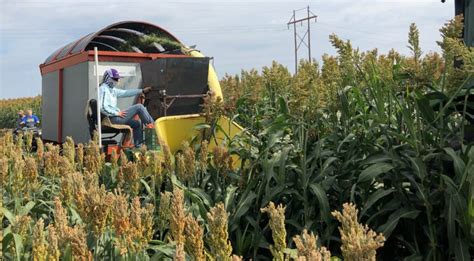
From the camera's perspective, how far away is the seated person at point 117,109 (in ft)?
22.1

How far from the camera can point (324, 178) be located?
9.57 feet

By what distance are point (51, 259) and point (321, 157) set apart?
195 cm

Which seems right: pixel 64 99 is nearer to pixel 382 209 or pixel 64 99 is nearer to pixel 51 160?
pixel 51 160

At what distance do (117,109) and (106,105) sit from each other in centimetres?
19

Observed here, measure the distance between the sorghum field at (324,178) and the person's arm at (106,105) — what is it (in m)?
3.10

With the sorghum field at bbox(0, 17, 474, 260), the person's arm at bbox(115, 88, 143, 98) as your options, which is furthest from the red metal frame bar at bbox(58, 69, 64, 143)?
the sorghum field at bbox(0, 17, 474, 260)

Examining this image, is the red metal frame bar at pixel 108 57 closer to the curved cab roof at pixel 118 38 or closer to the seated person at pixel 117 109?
the curved cab roof at pixel 118 38

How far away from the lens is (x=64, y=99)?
27.8 ft

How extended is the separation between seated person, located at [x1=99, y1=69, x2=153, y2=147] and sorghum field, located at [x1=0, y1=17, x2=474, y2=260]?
3087 millimetres

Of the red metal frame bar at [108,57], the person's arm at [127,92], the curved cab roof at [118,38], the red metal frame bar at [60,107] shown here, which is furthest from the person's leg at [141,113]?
the red metal frame bar at [60,107]

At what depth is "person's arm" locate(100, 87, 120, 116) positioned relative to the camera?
673cm

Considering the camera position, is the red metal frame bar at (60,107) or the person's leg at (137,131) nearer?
the person's leg at (137,131)

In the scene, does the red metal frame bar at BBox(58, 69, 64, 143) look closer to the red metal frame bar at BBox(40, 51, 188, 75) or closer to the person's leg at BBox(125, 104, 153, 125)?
the red metal frame bar at BBox(40, 51, 188, 75)

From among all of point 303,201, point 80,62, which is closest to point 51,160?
point 303,201
